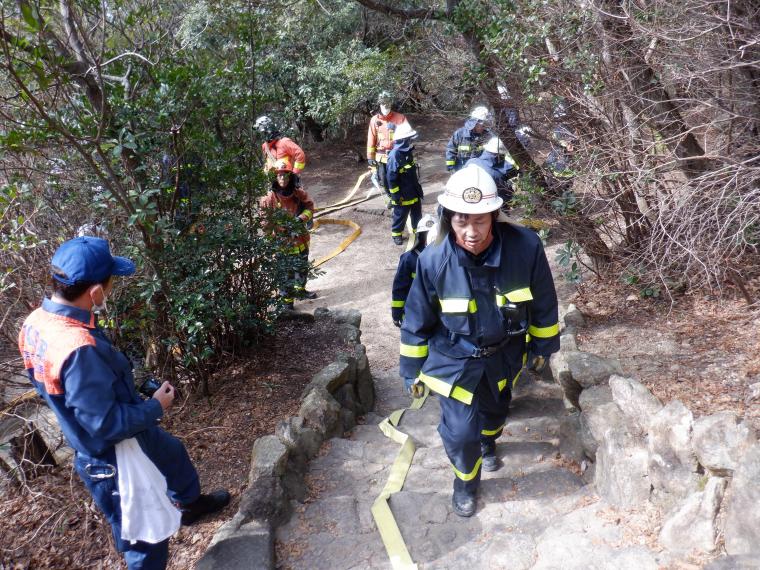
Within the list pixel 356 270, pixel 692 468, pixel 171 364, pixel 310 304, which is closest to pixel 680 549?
pixel 692 468

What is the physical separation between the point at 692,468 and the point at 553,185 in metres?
3.39

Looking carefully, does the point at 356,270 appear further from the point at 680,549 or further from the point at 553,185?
the point at 680,549

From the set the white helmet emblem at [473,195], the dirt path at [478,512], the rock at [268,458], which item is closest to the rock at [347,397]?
the dirt path at [478,512]

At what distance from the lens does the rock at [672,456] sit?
8.73 ft

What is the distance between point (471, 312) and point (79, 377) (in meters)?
1.87

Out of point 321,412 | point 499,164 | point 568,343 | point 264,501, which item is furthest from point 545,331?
point 499,164

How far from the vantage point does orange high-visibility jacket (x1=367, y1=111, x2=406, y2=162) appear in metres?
9.57

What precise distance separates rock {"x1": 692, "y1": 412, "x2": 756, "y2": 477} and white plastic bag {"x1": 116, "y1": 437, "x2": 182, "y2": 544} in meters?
2.40

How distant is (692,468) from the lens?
8.65ft

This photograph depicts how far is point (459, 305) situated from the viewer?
3.02 meters

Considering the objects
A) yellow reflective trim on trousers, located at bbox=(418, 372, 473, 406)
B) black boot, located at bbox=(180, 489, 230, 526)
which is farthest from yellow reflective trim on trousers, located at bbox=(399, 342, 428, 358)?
black boot, located at bbox=(180, 489, 230, 526)

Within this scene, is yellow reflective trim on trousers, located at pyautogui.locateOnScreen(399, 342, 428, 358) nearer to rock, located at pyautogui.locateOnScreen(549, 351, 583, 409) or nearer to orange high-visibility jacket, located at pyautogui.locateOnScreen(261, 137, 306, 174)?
rock, located at pyautogui.locateOnScreen(549, 351, 583, 409)

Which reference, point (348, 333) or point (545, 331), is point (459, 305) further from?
point (348, 333)

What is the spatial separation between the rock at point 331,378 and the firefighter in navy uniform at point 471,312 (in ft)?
3.91
